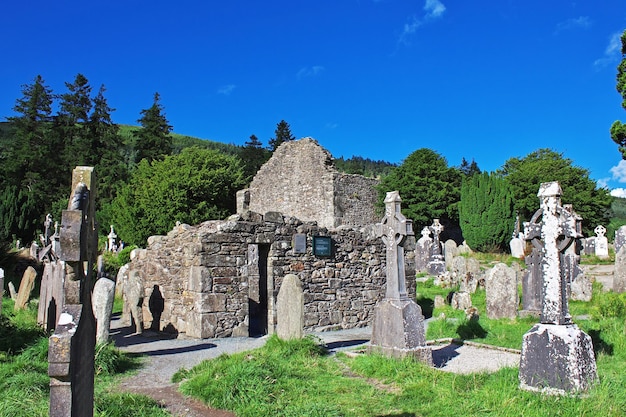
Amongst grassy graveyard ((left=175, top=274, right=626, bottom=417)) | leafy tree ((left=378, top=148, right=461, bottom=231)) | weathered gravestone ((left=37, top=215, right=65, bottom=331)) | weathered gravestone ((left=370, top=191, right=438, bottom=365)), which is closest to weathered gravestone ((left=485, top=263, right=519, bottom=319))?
grassy graveyard ((left=175, top=274, right=626, bottom=417))

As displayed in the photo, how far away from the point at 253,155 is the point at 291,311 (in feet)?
134

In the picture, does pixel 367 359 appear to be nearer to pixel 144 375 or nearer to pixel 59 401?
pixel 144 375

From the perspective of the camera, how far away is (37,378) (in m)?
5.85

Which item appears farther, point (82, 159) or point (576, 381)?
point (82, 159)

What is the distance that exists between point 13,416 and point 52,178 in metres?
46.0

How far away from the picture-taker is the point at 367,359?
7.13m

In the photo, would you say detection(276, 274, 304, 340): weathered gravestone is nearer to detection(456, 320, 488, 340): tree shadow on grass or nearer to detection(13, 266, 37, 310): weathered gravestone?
detection(456, 320, 488, 340): tree shadow on grass

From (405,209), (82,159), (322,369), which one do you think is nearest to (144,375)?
(322,369)

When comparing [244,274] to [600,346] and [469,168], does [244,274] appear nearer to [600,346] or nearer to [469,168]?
[600,346]

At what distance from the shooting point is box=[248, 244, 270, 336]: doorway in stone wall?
11.2 m

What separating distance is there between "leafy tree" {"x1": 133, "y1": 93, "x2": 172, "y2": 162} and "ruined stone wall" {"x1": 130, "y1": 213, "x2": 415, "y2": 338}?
116ft

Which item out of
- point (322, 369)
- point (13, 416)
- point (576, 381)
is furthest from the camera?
point (322, 369)

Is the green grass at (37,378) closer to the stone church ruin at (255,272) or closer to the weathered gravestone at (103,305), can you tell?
the weathered gravestone at (103,305)

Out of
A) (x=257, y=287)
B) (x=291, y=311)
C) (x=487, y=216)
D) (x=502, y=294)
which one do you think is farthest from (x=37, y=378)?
(x=487, y=216)
